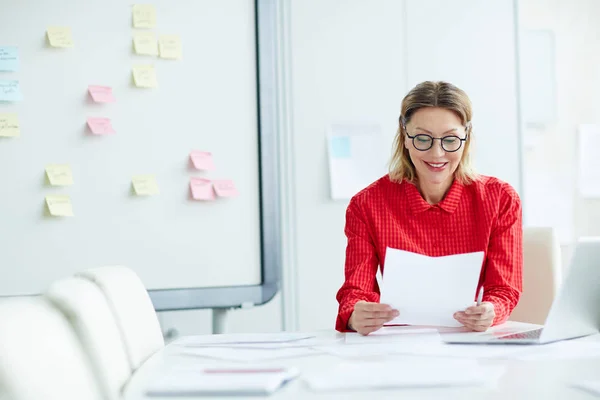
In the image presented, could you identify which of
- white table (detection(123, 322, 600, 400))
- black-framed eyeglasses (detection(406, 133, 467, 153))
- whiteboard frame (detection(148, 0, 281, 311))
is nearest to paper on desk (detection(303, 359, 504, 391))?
white table (detection(123, 322, 600, 400))

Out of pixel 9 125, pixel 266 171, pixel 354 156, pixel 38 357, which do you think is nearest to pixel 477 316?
pixel 38 357

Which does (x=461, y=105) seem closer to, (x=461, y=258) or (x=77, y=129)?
(x=461, y=258)

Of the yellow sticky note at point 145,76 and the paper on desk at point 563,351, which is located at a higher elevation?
the yellow sticky note at point 145,76

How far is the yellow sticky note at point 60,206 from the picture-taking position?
256cm

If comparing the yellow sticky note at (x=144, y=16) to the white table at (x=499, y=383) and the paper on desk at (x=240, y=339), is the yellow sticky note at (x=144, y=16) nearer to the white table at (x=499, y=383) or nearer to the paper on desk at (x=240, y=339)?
the paper on desk at (x=240, y=339)

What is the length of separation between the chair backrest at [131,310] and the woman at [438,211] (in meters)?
0.48

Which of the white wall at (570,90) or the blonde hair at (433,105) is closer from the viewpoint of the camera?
the blonde hair at (433,105)

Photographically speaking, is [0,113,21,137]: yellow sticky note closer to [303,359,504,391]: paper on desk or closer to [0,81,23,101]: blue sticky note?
[0,81,23,101]: blue sticky note

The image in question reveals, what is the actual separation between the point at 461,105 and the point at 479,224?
30cm

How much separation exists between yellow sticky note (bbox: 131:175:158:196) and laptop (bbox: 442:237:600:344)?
1.50 meters

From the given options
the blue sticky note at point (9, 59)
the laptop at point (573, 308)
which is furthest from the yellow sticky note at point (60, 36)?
the laptop at point (573, 308)

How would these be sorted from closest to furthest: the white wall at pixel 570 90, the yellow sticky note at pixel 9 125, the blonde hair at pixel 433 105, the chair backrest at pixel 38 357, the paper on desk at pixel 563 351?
the chair backrest at pixel 38 357, the paper on desk at pixel 563 351, the blonde hair at pixel 433 105, the yellow sticky note at pixel 9 125, the white wall at pixel 570 90

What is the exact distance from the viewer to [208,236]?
271 cm

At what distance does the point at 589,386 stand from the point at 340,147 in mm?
2074
